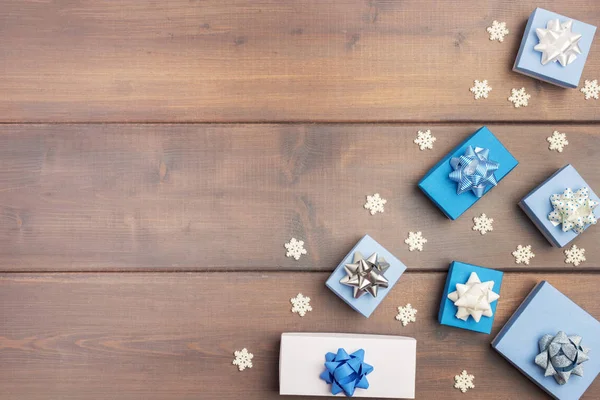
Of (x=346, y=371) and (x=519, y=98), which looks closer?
(x=346, y=371)

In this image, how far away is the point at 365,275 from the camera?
0.95m

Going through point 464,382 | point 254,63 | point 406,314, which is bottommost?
point 464,382

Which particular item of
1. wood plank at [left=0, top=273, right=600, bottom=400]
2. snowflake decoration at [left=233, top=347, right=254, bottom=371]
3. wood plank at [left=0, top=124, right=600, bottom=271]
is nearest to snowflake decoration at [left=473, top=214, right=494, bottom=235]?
wood plank at [left=0, top=124, right=600, bottom=271]

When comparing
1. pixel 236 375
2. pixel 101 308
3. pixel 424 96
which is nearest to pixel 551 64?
pixel 424 96

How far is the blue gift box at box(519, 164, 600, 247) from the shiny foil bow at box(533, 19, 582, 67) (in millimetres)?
200

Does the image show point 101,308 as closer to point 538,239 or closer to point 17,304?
point 17,304

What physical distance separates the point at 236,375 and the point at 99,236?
37cm

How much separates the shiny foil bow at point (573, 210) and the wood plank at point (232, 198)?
5cm

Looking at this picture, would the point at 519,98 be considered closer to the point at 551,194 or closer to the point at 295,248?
the point at 551,194

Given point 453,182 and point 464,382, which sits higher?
point 453,182

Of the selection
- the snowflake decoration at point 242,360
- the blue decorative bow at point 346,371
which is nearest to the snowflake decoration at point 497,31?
the blue decorative bow at point 346,371

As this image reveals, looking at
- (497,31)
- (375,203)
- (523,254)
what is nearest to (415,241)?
(375,203)

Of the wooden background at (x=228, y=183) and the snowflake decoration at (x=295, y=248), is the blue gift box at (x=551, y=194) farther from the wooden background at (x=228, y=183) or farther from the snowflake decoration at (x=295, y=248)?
the snowflake decoration at (x=295, y=248)

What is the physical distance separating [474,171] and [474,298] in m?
0.23
